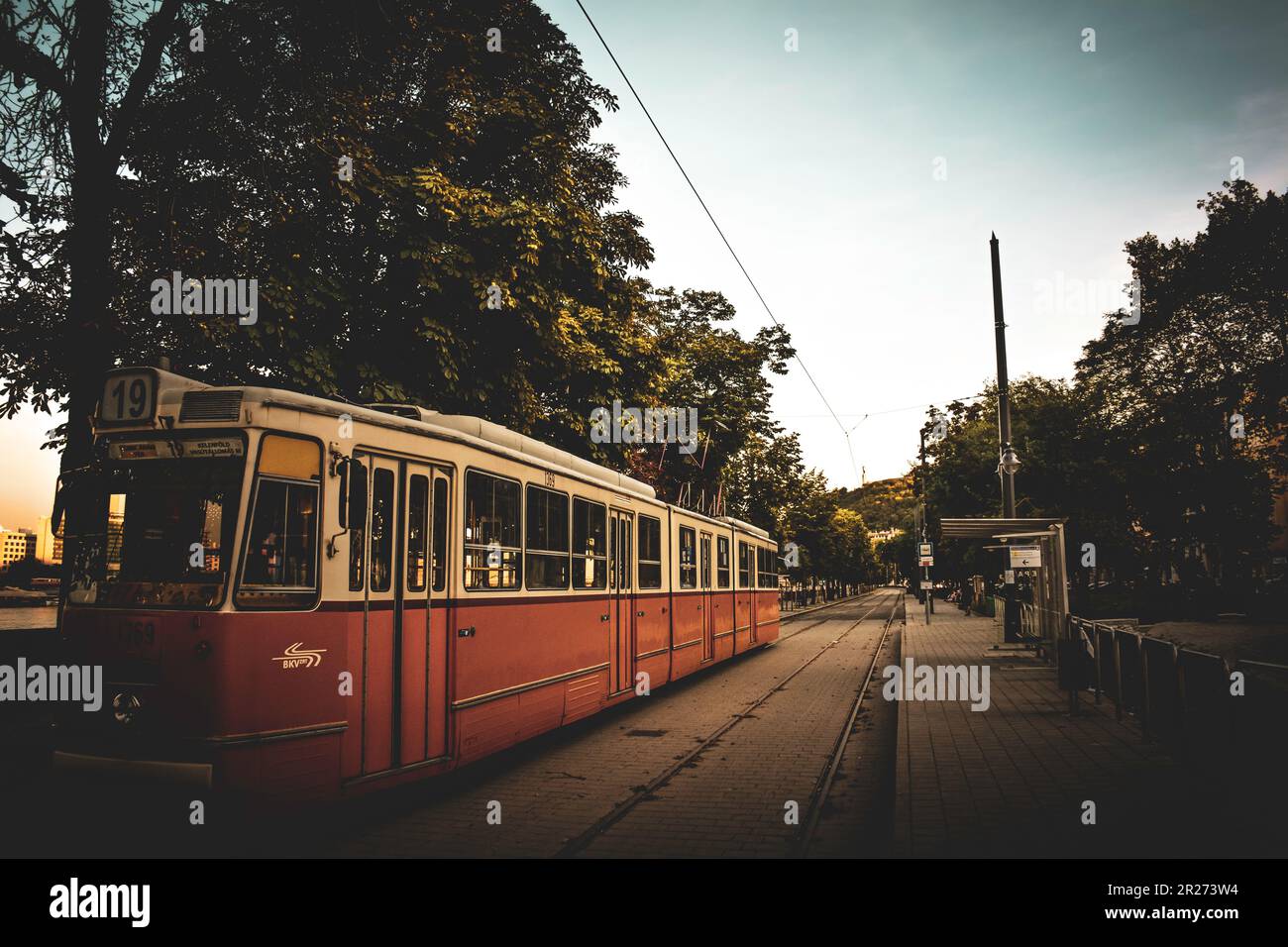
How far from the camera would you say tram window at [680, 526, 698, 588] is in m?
14.9

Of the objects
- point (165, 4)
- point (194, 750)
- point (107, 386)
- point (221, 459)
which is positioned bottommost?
point (194, 750)

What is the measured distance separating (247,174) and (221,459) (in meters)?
7.05

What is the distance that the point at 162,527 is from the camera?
236 inches

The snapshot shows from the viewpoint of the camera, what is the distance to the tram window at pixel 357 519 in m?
6.34

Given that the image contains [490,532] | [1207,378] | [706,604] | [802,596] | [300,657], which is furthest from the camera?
[802,596]

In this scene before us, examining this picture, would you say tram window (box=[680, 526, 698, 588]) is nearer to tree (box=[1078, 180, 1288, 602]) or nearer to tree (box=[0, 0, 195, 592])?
tree (box=[0, 0, 195, 592])

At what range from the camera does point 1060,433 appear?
99.8 feet

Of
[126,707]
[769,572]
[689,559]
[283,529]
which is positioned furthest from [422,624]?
[769,572]

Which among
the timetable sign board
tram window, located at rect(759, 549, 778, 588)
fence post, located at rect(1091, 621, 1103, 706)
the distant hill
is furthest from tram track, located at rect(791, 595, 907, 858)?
the distant hill

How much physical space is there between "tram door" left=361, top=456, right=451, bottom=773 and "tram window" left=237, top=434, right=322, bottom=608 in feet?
1.54

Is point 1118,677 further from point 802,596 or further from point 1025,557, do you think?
point 802,596

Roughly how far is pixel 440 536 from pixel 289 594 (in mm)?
1590
